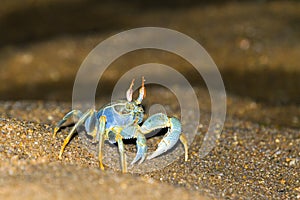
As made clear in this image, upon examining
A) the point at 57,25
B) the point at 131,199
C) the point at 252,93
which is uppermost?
the point at 57,25

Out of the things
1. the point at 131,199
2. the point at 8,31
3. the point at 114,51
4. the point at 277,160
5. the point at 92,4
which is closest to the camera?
the point at 131,199

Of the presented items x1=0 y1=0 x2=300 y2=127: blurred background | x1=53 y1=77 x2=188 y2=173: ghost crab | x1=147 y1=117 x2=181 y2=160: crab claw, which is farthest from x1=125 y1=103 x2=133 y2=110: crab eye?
x1=0 y1=0 x2=300 y2=127: blurred background

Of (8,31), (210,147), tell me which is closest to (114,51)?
(8,31)

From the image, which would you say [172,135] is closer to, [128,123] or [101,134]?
[128,123]

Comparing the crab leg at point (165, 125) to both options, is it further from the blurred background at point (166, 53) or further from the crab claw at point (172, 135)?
the blurred background at point (166, 53)

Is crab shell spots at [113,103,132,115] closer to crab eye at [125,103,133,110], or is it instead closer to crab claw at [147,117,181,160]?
crab eye at [125,103,133,110]

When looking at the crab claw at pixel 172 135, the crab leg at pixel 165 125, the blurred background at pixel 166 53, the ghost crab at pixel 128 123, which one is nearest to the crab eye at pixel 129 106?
the ghost crab at pixel 128 123

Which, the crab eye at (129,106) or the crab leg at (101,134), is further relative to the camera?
the crab eye at (129,106)

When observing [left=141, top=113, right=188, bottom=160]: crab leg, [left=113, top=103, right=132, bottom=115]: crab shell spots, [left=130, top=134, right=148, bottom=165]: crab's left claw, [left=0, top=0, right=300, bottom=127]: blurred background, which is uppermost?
[left=0, top=0, right=300, bottom=127]: blurred background

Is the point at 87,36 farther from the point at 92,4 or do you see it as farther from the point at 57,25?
the point at 92,4
